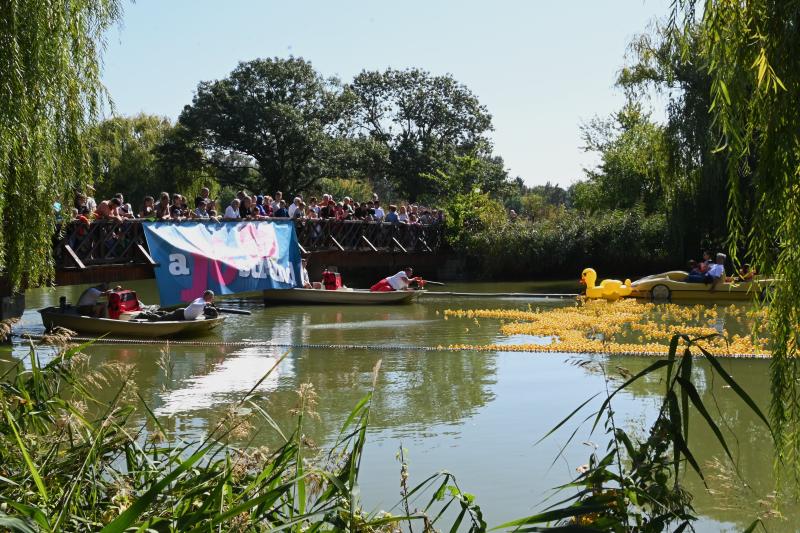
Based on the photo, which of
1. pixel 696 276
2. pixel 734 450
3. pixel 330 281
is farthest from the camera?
pixel 330 281

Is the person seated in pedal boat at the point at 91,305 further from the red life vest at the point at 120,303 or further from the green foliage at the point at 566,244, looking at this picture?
the green foliage at the point at 566,244

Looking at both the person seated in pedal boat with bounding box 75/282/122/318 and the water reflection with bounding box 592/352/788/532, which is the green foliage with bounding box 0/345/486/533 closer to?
the water reflection with bounding box 592/352/788/532

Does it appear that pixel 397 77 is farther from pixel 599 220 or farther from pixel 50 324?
pixel 50 324

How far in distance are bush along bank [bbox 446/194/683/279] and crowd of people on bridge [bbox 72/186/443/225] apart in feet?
6.38

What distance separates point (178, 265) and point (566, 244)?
18.5 metres

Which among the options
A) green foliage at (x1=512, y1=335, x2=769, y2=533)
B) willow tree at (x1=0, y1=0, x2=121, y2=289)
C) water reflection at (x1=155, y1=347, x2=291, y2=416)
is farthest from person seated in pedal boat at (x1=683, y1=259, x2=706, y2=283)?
green foliage at (x1=512, y1=335, x2=769, y2=533)

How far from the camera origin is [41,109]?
27.5 ft

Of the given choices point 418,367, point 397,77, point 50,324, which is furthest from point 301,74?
point 418,367

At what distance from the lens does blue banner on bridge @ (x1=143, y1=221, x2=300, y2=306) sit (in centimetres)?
2114

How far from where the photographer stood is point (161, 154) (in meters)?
48.8

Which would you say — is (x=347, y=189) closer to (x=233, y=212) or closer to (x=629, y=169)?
(x=629, y=169)

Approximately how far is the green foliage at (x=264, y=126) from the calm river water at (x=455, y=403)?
1118 inches

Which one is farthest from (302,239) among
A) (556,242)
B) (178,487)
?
(178,487)

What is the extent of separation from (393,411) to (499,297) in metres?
17.0
